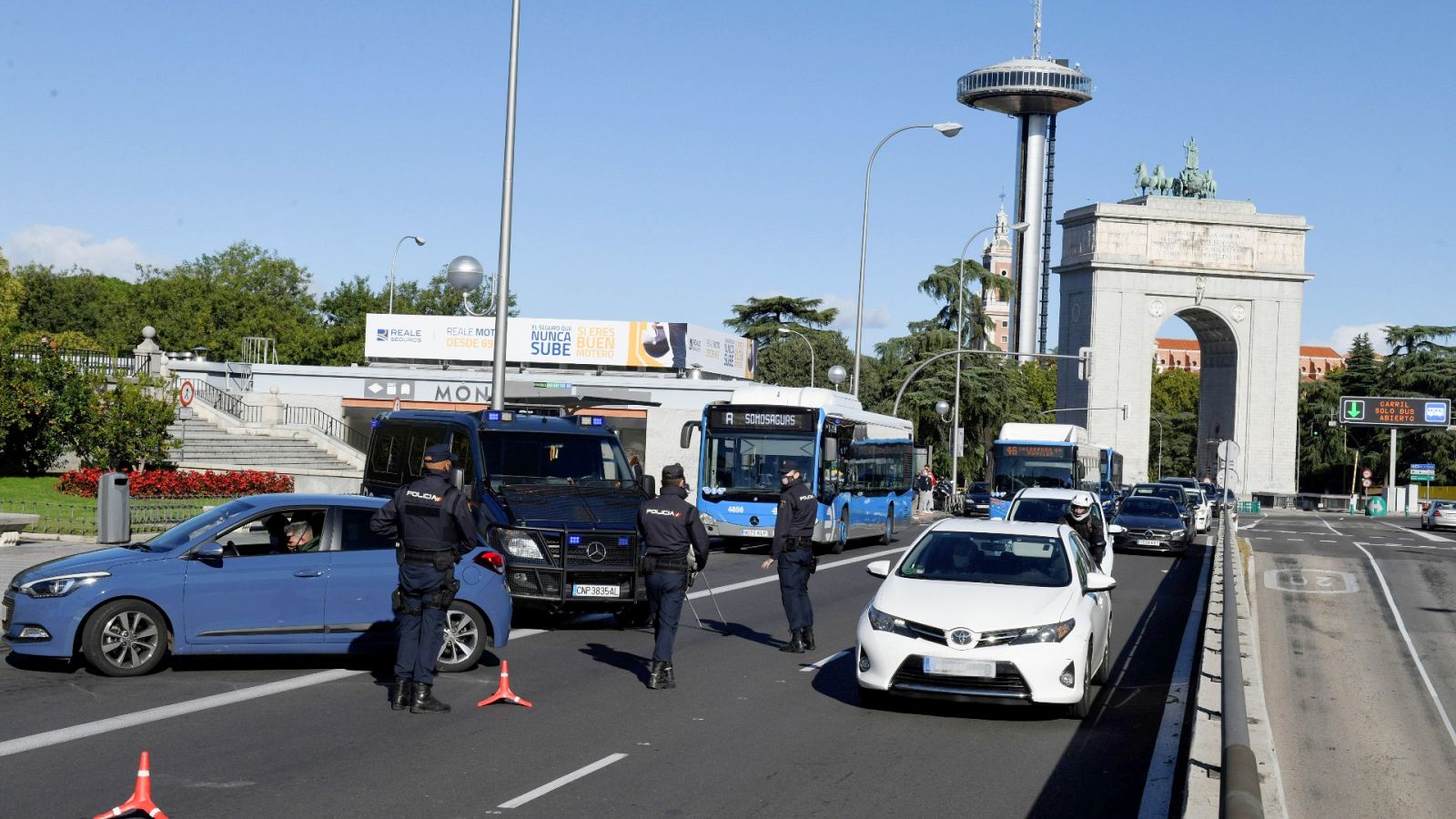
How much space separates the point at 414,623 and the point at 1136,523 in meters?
26.8

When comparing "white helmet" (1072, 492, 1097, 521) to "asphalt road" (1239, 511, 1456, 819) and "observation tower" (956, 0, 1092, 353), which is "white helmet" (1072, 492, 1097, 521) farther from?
"observation tower" (956, 0, 1092, 353)

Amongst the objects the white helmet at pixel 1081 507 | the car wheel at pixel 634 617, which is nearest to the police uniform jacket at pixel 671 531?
the car wheel at pixel 634 617

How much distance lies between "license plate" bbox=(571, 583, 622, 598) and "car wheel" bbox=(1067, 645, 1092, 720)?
18.1ft

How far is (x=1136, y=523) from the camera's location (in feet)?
114

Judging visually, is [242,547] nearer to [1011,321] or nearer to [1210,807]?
[1210,807]

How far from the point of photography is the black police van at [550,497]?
606 inches

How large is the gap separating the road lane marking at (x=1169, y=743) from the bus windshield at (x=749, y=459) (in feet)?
43.1

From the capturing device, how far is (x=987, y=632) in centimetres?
1092

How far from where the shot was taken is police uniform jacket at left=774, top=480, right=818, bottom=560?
14.7 m

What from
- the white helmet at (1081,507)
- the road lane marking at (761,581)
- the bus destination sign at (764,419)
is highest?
the bus destination sign at (764,419)

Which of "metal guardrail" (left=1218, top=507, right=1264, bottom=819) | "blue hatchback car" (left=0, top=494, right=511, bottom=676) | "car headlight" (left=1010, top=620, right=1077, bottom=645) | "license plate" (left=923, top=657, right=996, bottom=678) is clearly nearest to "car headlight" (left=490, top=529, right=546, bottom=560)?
"blue hatchback car" (left=0, top=494, right=511, bottom=676)

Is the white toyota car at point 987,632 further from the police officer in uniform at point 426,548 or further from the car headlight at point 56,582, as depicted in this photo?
the car headlight at point 56,582

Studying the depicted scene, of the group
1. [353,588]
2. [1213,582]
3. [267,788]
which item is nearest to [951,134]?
[1213,582]

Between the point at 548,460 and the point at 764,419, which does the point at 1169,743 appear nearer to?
the point at 548,460
